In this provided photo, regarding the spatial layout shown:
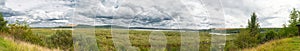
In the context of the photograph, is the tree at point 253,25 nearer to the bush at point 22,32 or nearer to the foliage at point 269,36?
the foliage at point 269,36

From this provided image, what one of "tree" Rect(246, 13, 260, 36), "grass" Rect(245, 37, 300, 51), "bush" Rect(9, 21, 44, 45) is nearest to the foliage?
"tree" Rect(246, 13, 260, 36)

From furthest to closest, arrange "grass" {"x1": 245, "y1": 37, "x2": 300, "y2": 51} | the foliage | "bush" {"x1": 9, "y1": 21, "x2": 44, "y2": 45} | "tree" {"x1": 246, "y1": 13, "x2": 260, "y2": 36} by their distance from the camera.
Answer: "tree" {"x1": 246, "y1": 13, "x2": 260, "y2": 36}
the foliage
"bush" {"x1": 9, "y1": 21, "x2": 44, "y2": 45}
"grass" {"x1": 245, "y1": 37, "x2": 300, "y2": 51}

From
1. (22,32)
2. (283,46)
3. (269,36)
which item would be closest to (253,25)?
(269,36)

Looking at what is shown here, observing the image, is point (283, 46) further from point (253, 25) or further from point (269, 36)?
point (253, 25)

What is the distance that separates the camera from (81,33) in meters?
5.16

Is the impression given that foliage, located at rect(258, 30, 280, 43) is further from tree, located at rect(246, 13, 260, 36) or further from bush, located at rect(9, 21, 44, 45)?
bush, located at rect(9, 21, 44, 45)

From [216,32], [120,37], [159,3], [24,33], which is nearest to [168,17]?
[159,3]

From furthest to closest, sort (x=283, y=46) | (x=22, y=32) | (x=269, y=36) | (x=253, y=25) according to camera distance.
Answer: (x=253, y=25)
(x=269, y=36)
(x=22, y=32)
(x=283, y=46)

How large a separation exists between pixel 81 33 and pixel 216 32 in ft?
6.29

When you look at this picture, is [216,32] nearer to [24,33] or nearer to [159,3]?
[159,3]

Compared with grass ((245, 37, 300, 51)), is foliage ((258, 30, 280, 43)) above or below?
below

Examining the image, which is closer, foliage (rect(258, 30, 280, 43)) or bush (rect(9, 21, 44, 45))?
bush (rect(9, 21, 44, 45))

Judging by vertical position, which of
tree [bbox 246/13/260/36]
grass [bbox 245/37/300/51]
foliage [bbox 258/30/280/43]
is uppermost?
tree [bbox 246/13/260/36]

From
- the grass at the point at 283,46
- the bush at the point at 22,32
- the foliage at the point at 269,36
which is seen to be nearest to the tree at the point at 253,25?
the foliage at the point at 269,36
